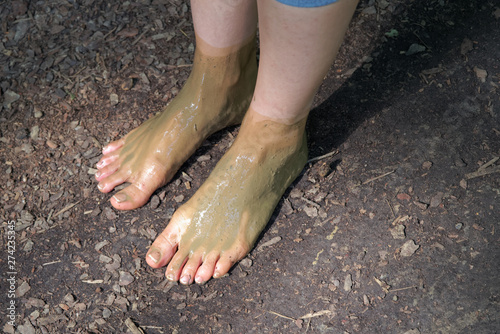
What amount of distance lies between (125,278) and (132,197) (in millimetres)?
274

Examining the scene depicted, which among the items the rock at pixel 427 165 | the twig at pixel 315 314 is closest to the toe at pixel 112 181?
the twig at pixel 315 314

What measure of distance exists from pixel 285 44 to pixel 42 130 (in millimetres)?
1171

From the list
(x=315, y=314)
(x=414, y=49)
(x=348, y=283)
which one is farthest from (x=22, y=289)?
(x=414, y=49)

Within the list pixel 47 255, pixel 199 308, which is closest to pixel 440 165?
pixel 199 308

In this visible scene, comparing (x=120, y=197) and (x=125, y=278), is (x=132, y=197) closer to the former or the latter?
(x=120, y=197)

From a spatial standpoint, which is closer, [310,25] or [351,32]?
[310,25]

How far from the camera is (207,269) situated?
1.61 m

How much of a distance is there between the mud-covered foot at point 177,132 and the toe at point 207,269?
0.33 metres

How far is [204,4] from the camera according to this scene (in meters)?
1.52

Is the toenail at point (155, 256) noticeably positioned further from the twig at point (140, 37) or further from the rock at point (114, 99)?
the twig at point (140, 37)

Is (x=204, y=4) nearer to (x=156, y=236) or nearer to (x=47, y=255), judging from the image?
(x=156, y=236)

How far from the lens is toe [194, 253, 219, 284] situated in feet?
5.28

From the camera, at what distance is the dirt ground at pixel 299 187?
5.17ft

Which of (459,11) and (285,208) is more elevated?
(459,11)
